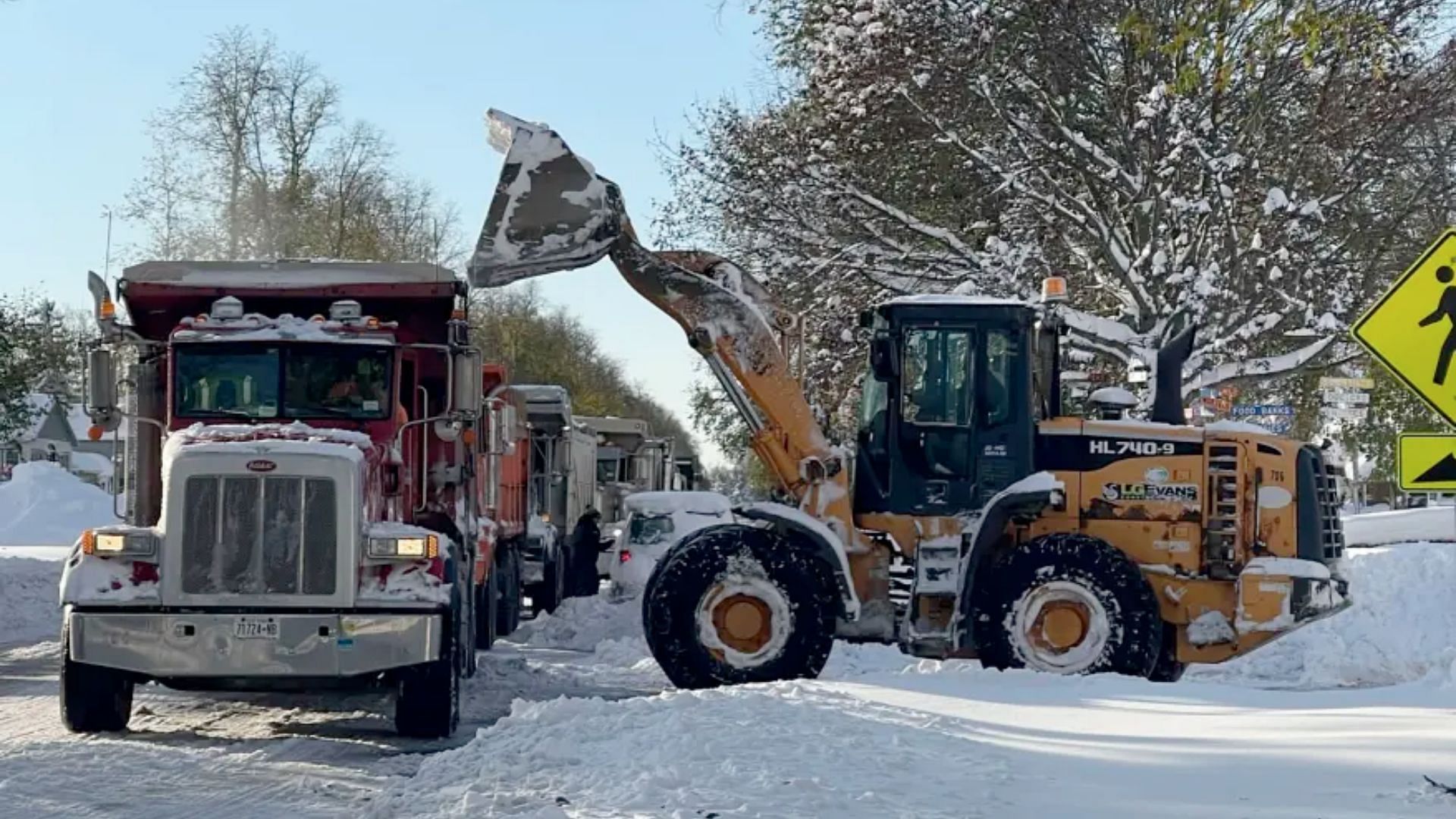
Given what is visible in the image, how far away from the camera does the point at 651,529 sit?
2402 centimetres

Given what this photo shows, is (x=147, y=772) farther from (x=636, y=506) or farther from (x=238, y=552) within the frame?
(x=636, y=506)

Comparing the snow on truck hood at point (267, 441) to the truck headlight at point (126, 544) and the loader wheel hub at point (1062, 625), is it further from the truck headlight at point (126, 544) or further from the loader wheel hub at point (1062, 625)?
the loader wheel hub at point (1062, 625)

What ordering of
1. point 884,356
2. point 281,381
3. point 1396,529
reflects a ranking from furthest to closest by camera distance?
point 1396,529
point 884,356
point 281,381

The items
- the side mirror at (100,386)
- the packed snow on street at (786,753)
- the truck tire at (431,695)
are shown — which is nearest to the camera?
the packed snow on street at (786,753)

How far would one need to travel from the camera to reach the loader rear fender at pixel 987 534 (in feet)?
46.8

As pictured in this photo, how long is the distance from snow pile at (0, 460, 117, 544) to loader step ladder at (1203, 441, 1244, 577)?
1456 inches

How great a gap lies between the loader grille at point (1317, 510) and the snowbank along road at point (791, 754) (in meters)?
1.28

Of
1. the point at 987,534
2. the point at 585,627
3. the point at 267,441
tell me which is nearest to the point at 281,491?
the point at 267,441

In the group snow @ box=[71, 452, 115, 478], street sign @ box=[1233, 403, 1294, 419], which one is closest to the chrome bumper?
street sign @ box=[1233, 403, 1294, 419]

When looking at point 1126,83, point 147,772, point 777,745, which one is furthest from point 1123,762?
point 1126,83

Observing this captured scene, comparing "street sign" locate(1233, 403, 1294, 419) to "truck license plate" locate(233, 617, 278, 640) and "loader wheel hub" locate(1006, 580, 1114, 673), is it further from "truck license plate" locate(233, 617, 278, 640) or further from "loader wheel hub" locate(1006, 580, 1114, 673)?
"truck license plate" locate(233, 617, 278, 640)

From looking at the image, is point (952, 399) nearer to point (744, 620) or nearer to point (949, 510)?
point (949, 510)

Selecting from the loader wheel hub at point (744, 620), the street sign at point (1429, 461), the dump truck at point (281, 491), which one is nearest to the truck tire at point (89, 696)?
the dump truck at point (281, 491)

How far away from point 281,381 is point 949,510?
17.3 ft
